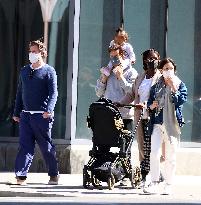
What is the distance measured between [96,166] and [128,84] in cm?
139

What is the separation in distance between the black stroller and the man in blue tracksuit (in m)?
0.70

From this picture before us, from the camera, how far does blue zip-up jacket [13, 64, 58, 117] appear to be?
1362 centimetres

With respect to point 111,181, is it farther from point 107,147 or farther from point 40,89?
point 40,89

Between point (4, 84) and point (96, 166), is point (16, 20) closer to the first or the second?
point (4, 84)

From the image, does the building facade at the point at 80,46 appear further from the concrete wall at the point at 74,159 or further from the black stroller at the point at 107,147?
the black stroller at the point at 107,147

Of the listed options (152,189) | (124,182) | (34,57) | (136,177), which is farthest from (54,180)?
(34,57)

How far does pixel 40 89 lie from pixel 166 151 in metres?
2.15

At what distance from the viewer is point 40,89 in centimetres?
1370

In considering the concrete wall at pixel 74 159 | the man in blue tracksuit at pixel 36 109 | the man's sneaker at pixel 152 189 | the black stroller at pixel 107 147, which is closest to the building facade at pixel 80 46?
the concrete wall at pixel 74 159

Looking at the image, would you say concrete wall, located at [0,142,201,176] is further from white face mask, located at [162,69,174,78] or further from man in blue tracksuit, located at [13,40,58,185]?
white face mask, located at [162,69,174,78]

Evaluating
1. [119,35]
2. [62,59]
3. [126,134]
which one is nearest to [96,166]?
[126,134]

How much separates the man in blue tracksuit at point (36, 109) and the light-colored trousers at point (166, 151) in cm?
166

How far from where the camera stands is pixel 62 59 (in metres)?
16.7

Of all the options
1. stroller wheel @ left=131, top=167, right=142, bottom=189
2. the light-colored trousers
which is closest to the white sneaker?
stroller wheel @ left=131, top=167, right=142, bottom=189
